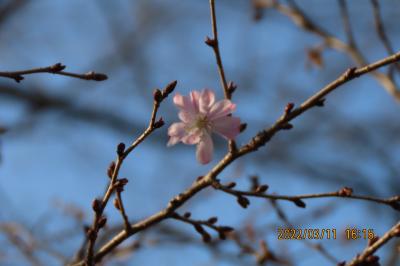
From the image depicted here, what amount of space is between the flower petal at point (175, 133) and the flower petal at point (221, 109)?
0.09 meters

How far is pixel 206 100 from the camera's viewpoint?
156cm

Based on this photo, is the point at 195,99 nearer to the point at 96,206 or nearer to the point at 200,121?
the point at 200,121

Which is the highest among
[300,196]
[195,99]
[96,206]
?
[195,99]

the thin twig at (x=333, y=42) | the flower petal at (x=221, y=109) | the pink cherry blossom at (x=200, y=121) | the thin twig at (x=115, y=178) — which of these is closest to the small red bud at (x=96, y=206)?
the thin twig at (x=115, y=178)

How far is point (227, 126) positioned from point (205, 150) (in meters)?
0.12

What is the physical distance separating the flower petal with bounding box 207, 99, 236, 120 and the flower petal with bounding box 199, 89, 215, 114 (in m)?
0.03

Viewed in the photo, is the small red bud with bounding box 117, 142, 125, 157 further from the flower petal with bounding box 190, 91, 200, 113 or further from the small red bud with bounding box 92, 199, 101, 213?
the flower petal with bounding box 190, 91, 200, 113

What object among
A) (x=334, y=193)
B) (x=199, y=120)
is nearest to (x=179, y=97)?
(x=199, y=120)

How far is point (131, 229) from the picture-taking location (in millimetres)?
1406

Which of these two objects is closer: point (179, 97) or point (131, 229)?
point (131, 229)

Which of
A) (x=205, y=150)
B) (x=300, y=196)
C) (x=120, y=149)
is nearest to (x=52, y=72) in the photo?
(x=120, y=149)

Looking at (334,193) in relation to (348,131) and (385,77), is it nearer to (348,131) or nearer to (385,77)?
(385,77)

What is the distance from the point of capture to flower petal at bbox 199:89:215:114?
1545mm

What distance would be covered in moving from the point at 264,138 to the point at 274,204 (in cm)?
80
